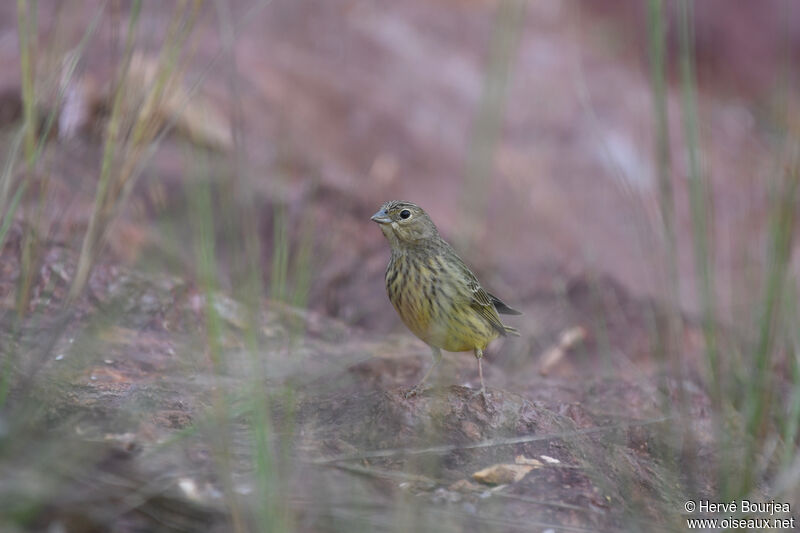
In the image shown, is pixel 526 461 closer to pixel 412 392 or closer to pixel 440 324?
pixel 412 392

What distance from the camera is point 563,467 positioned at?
336 centimetres

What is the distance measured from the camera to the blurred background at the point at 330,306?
262 centimetres

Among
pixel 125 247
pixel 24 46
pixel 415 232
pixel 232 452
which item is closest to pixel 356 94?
pixel 125 247

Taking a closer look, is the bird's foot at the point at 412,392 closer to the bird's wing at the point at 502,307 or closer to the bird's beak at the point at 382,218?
the bird's beak at the point at 382,218

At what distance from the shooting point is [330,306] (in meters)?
6.88

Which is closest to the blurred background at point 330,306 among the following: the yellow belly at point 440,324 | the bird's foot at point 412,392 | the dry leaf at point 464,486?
the dry leaf at point 464,486

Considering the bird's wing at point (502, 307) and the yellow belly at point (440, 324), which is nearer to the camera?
the yellow belly at point (440, 324)

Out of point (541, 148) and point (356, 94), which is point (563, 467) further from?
→ point (541, 148)

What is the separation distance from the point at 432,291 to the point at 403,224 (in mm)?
438

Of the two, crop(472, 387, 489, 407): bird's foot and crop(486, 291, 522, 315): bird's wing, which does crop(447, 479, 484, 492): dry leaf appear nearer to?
crop(472, 387, 489, 407): bird's foot

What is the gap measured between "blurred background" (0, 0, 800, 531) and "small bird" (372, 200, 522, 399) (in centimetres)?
38

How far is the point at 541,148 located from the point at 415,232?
21.2ft

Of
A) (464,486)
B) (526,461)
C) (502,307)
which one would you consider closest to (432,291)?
(502,307)

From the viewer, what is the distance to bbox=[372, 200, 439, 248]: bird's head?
15.5ft
